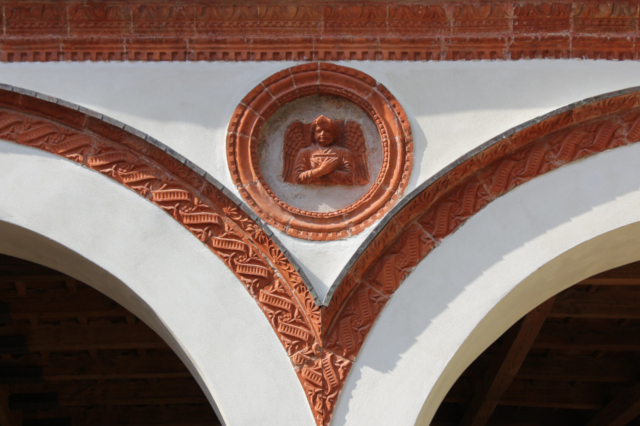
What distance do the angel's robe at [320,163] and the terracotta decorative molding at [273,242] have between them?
44cm

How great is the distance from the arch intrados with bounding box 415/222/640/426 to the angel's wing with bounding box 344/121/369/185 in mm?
1121

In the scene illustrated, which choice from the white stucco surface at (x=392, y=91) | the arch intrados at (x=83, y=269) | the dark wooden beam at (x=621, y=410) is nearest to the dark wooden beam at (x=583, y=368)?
the dark wooden beam at (x=621, y=410)

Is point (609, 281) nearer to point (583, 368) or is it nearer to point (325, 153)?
point (583, 368)

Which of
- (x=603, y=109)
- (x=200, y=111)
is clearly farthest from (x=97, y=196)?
(x=603, y=109)

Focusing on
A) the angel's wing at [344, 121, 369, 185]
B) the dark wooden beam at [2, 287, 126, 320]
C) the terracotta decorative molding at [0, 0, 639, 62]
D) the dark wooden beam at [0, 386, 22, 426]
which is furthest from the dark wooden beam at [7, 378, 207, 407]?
the terracotta decorative molding at [0, 0, 639, 62]

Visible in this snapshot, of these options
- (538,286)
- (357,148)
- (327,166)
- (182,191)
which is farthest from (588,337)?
(182,191)

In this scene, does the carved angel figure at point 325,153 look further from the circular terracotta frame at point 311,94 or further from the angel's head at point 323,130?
the circular terracotta frame at point 311,94

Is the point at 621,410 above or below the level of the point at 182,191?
below

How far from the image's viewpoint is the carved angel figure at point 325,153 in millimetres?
4883

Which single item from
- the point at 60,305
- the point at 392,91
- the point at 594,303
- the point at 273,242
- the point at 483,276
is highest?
the point at 392,91

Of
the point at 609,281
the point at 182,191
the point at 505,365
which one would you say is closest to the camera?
the point at 182,191

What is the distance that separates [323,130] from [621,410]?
4360 mm

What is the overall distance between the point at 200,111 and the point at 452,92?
1.54m

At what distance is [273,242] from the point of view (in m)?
4.61
